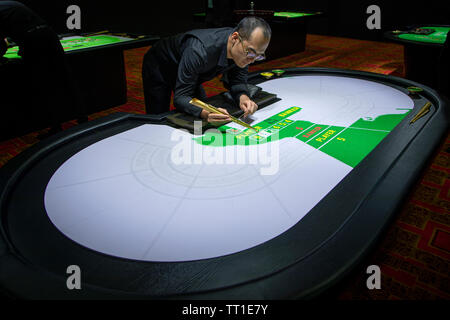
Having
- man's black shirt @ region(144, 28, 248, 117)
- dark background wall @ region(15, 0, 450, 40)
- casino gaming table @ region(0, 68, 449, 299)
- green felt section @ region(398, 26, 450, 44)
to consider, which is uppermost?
dark background wall @ region(15, 0, 450, 40)

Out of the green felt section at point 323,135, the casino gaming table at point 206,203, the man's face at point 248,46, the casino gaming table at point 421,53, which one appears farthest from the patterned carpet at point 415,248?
the casino gaming table at point 421,53

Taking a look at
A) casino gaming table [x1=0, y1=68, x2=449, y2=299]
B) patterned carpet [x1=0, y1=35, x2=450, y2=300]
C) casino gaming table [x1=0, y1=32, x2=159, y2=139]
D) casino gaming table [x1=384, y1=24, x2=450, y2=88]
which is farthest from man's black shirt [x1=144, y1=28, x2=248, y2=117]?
casino gaming table [x1=384, y1=24, x2=450, y2=88]

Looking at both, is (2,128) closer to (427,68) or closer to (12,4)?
(12,4)

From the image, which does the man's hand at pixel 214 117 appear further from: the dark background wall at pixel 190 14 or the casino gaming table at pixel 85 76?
the dark background wall at pixel 190 14

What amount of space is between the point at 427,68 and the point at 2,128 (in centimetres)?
441

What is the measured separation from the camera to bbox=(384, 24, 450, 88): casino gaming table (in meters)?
3.40

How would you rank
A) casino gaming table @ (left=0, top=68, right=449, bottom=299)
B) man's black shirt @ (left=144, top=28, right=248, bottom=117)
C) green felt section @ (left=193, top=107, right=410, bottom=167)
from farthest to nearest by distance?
1. man's black shirt @ (left=144, top=28, right=248, bottom=117)
2. green felt section @ (left=193, top=107, right=410, bottom=167)
3. casino gaming table @ (left=0, top=68, right=449, bottom=299)

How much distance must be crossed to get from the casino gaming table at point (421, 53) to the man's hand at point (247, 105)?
243 cm

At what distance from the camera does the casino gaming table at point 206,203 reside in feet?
2.63

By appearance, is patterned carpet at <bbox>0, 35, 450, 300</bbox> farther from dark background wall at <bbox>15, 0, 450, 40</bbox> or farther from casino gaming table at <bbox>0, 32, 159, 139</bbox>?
dark background wall at <bbox>15, 0, 450, 40</bbox>

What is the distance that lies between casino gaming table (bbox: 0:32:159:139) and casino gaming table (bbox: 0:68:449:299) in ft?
6.20

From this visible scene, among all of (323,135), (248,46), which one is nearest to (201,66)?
(248,46)

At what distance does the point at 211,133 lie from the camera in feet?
5.29
